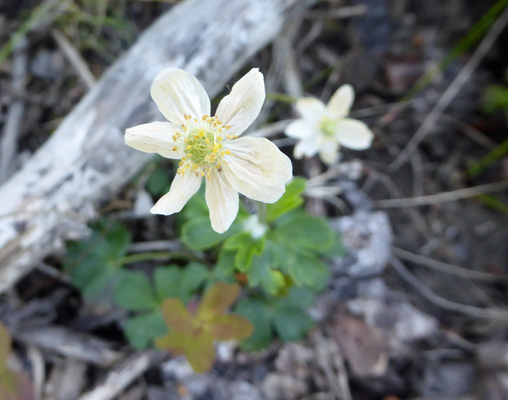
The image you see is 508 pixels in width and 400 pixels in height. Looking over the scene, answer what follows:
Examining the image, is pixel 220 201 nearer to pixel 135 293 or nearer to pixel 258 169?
pixel 258 169

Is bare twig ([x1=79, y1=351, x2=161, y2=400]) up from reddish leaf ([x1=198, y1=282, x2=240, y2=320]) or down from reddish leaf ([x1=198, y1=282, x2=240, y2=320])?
down

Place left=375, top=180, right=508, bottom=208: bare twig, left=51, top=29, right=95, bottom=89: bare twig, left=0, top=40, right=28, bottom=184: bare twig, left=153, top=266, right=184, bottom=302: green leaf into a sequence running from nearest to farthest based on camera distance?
1. left=153, top=266, right=184, bottom=302: green leaf
2. left=0, top=40, right=28, bottom=184: bare twig
3. left=51, top=29, right=95, bottom=89: bare twig
4. left=375, top=180, right=508, bottom=208: bare twig

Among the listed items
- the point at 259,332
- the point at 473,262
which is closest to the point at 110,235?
the point at 259,332

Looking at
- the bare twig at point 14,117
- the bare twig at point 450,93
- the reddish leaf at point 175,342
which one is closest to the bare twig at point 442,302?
the bare twig at point 450,93

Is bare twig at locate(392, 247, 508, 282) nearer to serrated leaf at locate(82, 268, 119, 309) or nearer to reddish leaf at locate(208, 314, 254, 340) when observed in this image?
reddish leaf at locate(208, 314, 254, 340)

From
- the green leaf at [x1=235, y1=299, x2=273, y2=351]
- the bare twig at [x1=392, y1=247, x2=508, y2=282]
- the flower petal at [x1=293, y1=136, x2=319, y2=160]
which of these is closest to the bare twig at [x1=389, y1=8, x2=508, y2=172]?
the bare twig at [x1=392, y1=247, x2=508, y2=282]

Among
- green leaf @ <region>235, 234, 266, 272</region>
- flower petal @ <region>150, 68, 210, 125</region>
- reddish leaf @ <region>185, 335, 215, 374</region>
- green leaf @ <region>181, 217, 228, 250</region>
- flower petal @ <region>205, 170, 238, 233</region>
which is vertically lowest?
reddish leaf @ <region>185, 335, 215, 374</region>
